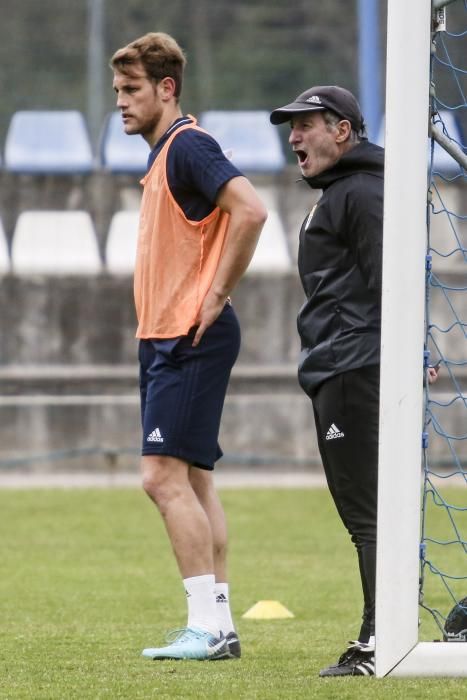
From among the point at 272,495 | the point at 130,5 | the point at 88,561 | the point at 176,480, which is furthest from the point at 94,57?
the point at 176,480

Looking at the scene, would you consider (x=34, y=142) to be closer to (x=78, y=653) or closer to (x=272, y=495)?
(x=272, y=495)

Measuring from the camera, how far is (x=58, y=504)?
38.8ft

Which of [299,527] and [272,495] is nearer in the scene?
[299,527]

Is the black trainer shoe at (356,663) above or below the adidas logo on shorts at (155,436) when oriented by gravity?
below

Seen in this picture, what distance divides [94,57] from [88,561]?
8.55 m

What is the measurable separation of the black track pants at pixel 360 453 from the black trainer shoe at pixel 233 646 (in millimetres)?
544

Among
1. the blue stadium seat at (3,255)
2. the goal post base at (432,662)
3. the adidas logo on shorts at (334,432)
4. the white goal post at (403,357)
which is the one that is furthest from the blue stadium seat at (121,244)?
the goal post base at (432,662)

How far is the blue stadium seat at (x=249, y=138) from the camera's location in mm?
15754

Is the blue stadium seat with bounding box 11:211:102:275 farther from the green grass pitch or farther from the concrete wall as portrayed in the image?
the green grass pitch

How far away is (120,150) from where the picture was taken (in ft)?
52.5

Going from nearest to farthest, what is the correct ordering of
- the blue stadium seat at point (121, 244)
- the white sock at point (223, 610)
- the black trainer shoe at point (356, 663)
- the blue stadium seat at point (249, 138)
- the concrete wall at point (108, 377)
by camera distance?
the black trainer shoe at point (356, 663)
the white sock at point (223, 610)
the concrete wall at point (108, 377)
the blue stadium seat at point (121, 244)
the blue stadium seat at point (249, 138)

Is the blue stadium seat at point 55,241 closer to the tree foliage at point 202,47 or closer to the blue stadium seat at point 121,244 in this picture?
the blue stadium seat at point 121,244

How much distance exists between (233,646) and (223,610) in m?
0.14

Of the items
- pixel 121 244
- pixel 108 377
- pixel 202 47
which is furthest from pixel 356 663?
pixel 202 47
